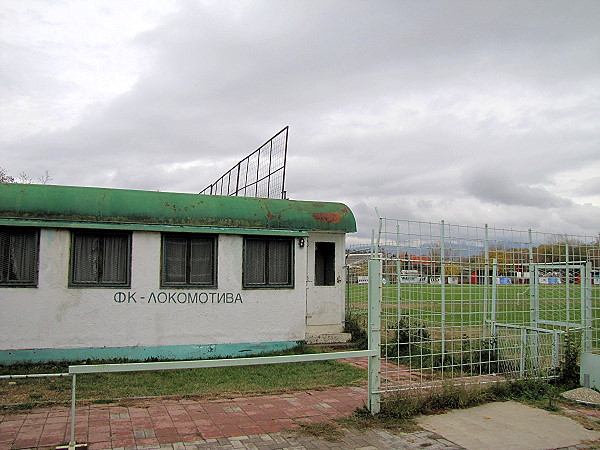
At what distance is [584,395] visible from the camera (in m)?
7.54

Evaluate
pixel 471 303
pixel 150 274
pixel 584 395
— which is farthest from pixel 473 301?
pixel 150 274

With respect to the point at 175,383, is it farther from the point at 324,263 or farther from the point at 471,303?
the point at 324,263

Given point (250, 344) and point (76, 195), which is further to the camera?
point (250, 344)

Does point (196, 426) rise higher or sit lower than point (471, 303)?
lower

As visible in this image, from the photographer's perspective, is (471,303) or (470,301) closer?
(470,301)

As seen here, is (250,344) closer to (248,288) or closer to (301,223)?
(248,288)

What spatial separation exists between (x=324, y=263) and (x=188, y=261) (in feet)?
11.7

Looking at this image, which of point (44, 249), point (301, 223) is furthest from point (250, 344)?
point (44, 249)

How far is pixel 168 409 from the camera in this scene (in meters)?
6.78

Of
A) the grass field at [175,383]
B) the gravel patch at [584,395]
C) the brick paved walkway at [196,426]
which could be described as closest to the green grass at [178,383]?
the grass field at [175,383]

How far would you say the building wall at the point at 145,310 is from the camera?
9859mm

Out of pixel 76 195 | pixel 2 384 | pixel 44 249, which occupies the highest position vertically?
pixel 76 195

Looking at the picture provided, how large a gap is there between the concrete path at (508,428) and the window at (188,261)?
5.93 m

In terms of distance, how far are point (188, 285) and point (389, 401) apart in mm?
5552
